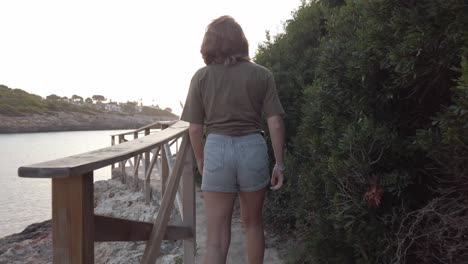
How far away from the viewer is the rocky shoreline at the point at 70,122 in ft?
146

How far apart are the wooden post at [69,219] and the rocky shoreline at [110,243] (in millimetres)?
3324

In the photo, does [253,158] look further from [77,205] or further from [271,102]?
[77,205]

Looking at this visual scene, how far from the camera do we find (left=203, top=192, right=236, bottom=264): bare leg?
94.5 inches

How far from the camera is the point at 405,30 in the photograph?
6.14 ft

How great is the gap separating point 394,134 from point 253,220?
88 cm

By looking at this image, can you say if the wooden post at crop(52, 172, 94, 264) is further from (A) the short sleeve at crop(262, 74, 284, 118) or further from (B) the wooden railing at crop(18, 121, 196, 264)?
(A) the short sleeve at crop(262, 74, 284, 118)

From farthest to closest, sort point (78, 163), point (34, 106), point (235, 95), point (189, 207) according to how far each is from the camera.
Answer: point (34, 106)
point (189, 207)
point (235, 95)
point (78, 163)

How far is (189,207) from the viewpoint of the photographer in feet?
11.8

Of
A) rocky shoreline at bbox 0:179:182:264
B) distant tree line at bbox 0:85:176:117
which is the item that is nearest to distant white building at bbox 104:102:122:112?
distant tree line at bbox 0:85:176:117

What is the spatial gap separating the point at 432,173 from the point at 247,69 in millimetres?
1005

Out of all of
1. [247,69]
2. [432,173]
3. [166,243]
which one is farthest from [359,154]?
[166,243]

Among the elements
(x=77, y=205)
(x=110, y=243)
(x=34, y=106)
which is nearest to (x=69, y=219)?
(x=77, y=205)

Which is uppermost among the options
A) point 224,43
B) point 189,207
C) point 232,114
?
point 224,43

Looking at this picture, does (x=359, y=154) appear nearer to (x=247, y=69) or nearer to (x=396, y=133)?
(x=396, y=133)
